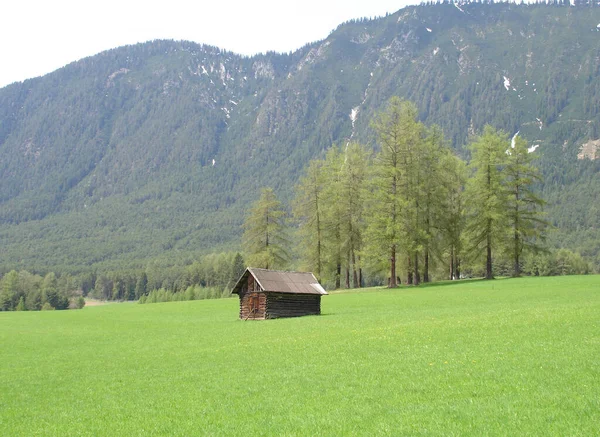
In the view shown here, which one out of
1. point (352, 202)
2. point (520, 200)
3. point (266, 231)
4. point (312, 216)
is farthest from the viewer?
point (266, 231)

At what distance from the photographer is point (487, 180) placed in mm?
57344

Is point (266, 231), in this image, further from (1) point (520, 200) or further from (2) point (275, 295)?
(1) point (520, 200)

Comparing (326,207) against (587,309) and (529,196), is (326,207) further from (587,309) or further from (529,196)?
(587,309)

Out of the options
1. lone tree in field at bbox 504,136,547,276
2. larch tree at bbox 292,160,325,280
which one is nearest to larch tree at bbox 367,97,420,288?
lone tree in field at bbox 504,136,547,276

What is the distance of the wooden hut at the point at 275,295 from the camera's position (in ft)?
145

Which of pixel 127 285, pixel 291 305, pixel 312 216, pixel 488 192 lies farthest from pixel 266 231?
pixel 127 285

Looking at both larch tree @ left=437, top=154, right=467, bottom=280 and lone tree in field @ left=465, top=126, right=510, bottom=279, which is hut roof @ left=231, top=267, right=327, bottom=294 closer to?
larch tree @ left=437, top=154, right=467, bottom=280

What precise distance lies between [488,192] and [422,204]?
6.92 meters

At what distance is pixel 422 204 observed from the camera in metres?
59.7

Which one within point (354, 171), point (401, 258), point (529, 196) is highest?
point (354, 171)

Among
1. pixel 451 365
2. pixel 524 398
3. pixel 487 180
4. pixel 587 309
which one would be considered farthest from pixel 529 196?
pixel 524 398

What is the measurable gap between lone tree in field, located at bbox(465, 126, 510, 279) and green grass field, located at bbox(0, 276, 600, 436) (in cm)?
2202

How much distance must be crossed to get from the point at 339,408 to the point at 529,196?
49425mm

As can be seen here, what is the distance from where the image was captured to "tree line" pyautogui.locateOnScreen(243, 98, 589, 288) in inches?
2223
